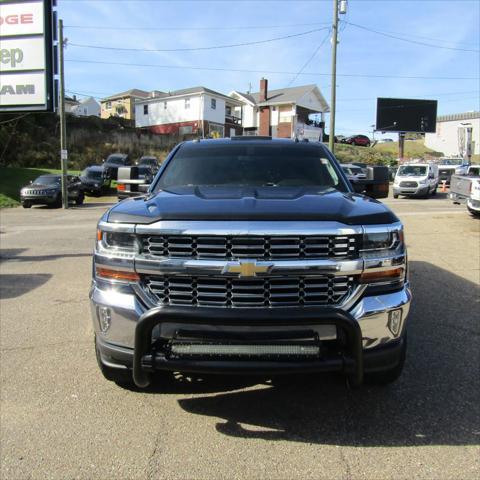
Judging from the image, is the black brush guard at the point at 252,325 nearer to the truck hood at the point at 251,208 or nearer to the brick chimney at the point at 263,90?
the truck hood at the point at 251,208

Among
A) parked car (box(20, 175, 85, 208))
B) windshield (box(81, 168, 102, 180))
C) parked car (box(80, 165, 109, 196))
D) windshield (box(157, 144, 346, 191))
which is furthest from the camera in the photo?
windshield (box(81, 168, 102, 180))

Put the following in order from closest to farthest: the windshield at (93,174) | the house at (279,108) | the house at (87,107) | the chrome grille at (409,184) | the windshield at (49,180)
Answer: the windshield at (49,180)
the chrome grille at (409,184)
the windshield at (93,174)
the house at (279,108)
the house at (87,107)

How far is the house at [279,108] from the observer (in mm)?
63656

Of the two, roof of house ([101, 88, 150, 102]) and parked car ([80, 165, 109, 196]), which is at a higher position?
roof of house ([101, 88, 150, 102])

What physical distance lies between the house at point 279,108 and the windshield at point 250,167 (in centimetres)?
5772

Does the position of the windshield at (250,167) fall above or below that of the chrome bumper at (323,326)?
above

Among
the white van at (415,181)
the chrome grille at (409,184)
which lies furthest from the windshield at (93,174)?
the chrome grille at (409,184)

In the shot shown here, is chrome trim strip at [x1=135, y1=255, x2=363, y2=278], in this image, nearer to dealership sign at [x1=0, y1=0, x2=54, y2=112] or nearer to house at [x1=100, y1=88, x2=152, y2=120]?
dealership sign at [x1=0, y1=0, x2=54, y2=112]

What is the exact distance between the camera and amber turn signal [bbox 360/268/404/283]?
9.57 ft

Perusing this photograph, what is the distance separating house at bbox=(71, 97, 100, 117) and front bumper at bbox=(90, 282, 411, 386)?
89154 millimetres

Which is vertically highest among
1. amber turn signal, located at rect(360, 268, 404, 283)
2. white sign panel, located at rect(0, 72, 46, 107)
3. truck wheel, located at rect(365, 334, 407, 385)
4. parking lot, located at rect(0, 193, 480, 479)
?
white sign panel, located at rect(0, 72, 46, 107)

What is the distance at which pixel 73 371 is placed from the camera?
4176 millimetres

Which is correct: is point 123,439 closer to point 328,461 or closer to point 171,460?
point 171,460

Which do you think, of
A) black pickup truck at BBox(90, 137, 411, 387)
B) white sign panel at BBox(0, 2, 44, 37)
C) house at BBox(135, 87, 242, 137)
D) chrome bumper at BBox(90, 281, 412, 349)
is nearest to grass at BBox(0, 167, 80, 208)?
white sign panel at BBox(0, 2, 44, 37)
